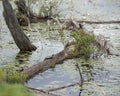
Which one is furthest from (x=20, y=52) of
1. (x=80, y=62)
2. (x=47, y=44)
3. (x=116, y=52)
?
(x=116, y=52)

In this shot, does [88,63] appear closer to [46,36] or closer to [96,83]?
[96,83]

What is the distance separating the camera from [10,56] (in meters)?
6.59

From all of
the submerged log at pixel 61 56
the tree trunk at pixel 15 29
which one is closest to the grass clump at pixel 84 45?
the submerged log at pixel 61 56

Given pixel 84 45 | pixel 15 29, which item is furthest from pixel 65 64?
pixel 15 29

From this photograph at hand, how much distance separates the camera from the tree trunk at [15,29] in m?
6.31

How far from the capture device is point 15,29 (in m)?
6.61

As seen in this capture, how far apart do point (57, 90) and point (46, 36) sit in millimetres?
3869

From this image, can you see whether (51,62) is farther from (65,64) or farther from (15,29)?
(15,29)

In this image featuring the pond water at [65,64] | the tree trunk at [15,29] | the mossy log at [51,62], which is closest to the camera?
the pond water at [65,64]

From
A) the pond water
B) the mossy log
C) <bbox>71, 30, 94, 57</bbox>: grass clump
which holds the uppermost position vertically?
<bbox>71, 30, 94, 57</bbox>: grass clump

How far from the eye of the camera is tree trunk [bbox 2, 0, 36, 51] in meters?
6.31

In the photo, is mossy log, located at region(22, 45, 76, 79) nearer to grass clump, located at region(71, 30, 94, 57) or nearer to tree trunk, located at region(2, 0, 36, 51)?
grass clump, located at region(71, 30, 94, 57)

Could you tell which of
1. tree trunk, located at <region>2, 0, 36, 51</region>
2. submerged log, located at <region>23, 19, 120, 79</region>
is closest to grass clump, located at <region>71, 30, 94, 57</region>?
submerged log, located at <region>23, 19, 120, 79</region>

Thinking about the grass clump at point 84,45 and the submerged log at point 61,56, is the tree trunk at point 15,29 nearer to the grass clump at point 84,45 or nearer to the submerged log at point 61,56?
the submerged log at point 61,56
